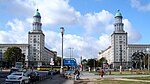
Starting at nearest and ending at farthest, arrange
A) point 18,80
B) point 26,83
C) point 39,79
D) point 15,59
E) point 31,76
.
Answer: point 18,80, point 26,83, point 31,76, point 39,79, point 15,59

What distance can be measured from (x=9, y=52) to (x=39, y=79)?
138471mm

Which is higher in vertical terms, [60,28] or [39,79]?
[60,28]

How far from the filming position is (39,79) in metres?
48.3

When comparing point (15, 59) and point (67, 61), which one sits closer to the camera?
point (67, 61)

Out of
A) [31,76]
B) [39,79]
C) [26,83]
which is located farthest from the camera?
[39,79]

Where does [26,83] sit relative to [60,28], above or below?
below

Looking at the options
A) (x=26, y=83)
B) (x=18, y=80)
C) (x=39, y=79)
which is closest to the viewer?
(x=18, y=80)

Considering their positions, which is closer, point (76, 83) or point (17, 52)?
point (76, 83)

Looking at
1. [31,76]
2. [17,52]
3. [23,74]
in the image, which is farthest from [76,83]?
[17,52]

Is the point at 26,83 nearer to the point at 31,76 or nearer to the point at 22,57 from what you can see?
the point at 31,76

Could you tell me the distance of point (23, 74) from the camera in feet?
117

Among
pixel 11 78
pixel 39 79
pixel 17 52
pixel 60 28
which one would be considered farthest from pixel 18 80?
pixel 17 52

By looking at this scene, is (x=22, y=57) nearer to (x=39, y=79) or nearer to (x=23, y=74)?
(x=39, y=79)

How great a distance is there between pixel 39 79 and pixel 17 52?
448 ft
